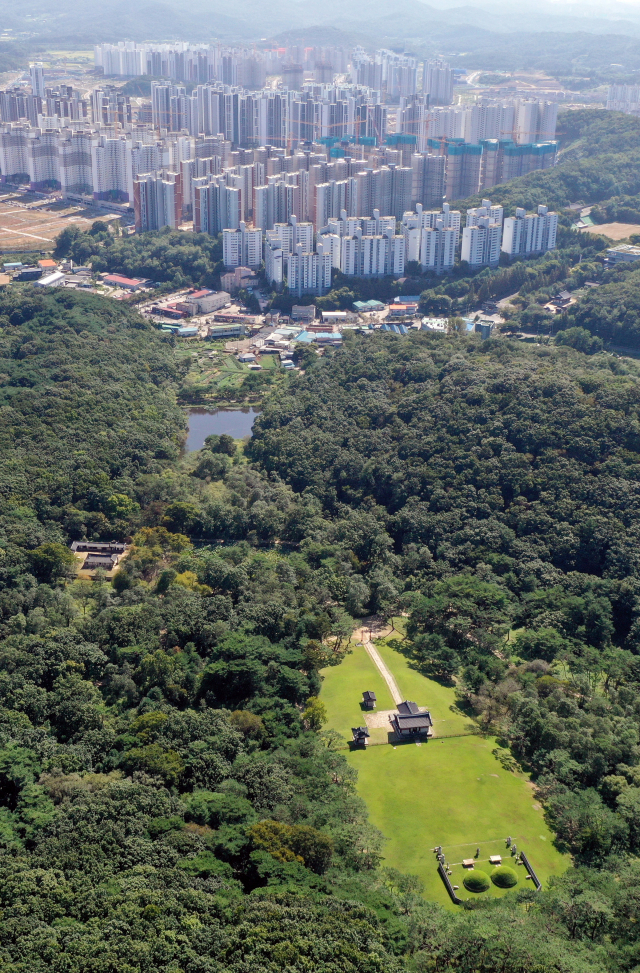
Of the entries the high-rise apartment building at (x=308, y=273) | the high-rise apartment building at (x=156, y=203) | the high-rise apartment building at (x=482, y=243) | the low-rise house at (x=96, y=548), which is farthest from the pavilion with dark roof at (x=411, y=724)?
the high-rise apartment building at (x=156, y=203)

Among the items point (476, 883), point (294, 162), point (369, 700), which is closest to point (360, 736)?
point (369, 700)

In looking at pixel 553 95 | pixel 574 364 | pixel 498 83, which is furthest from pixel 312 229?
pixel 498 83

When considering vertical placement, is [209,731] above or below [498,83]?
below

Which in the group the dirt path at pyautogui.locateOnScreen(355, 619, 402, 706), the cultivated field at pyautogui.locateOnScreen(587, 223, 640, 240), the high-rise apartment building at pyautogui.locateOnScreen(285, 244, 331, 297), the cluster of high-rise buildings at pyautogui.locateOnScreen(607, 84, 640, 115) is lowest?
the dirt path at pyautogui.locateOnScreen(355, 619, 402, 706)

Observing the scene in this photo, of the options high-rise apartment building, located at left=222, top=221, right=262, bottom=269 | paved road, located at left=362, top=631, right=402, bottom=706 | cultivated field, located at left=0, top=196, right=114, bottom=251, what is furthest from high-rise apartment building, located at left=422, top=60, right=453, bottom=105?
paved road, located at left=362, top=631, right=402, bottom=706

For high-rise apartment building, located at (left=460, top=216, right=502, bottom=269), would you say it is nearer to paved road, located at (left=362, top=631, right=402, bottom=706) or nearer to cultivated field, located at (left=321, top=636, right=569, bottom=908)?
paved road, located at (left=362, top=631, right=402, bottom=706)

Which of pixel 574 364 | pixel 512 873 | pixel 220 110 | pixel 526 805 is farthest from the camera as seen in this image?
pixel 220 110

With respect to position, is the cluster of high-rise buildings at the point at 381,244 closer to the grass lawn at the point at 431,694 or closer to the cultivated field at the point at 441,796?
the grass lawn at the point at 431,694

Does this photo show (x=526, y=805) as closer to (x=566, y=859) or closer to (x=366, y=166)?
(x=566, y=859)
